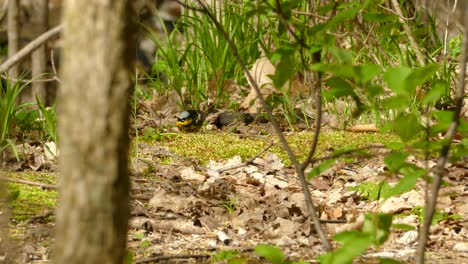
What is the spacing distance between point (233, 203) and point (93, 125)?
212 cm

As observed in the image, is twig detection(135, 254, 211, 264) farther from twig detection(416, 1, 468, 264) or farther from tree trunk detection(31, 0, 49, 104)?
tree trunk detection(31, 0, 49, 104)

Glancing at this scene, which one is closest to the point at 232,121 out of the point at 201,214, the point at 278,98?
the point at 278,98

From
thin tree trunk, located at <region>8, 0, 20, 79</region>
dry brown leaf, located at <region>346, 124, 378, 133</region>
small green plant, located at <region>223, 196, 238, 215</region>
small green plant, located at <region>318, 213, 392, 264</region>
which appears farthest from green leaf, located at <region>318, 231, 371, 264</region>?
thin tree trunk, located at <region>8, 0, 20, 79</region>

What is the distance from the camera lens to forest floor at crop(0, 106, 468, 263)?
9.81ft

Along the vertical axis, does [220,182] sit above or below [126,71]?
below

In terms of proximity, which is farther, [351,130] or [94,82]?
[351,130]

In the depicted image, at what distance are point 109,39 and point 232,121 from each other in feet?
13.6

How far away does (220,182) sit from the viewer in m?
3.98

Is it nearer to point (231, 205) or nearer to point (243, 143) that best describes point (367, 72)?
point (231, 205)

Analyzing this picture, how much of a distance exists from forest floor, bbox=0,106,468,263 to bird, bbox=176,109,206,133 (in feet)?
0.95

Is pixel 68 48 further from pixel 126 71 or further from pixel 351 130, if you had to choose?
pixel 351 130

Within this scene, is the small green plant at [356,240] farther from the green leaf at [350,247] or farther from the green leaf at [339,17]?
the green leaf at [339,17]

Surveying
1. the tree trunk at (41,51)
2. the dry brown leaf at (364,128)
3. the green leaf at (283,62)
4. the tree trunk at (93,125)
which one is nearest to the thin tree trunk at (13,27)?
the tree trunk at (41,51)

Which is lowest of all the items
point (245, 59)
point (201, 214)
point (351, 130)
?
point (201, 214)
